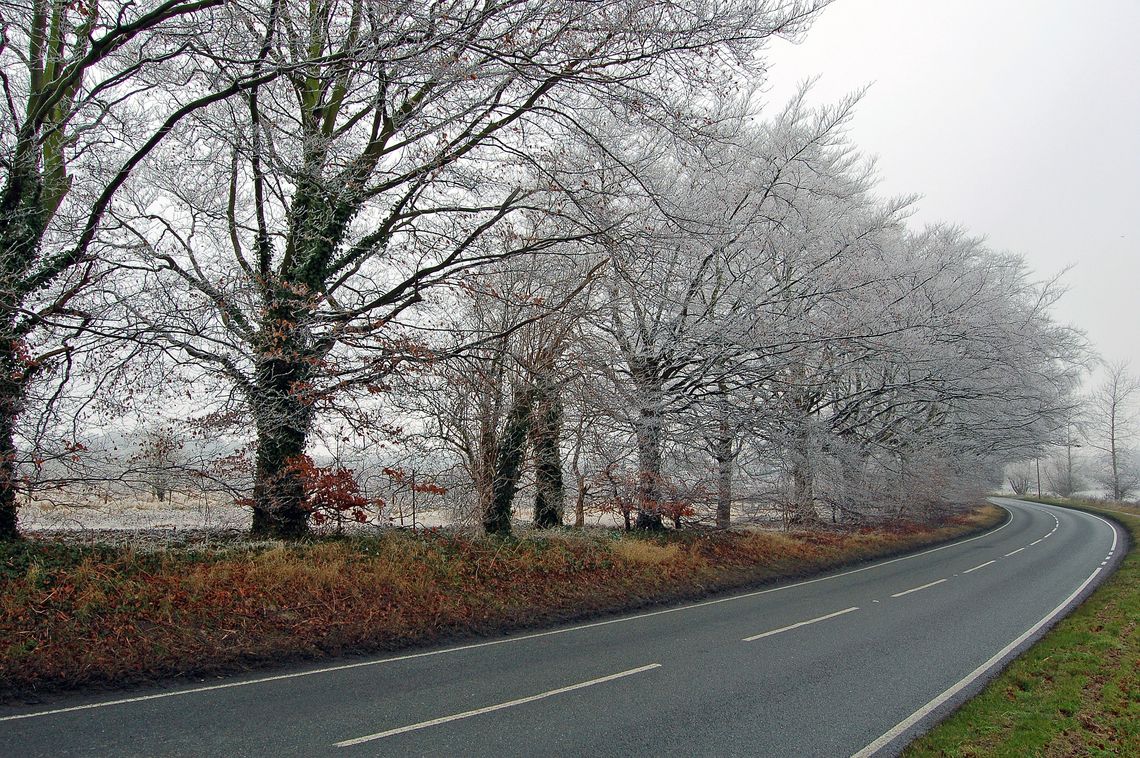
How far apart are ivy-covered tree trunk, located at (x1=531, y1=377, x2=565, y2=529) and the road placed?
5068mm

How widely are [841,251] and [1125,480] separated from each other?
7117cm

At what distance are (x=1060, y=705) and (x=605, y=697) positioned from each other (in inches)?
180

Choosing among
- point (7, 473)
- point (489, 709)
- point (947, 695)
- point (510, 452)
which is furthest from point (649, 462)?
point (7, 473)

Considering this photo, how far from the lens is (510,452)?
579 inches

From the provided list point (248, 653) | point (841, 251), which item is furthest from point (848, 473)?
point (248, 653)

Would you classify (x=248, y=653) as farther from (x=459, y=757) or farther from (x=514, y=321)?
(x=514, y=321)

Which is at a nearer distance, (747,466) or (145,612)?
(145,612)

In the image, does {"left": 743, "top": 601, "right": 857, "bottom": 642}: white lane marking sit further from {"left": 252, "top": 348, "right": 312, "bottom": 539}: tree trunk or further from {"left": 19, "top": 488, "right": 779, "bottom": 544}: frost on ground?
{"left": 252, "top": 348, "right": 312, "bottom": 539}: tree trunk

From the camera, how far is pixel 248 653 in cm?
735

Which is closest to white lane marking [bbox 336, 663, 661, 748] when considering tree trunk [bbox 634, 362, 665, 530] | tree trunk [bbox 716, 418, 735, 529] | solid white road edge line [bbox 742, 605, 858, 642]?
solid white road edge line [bbox 742, 605, 858, 642]

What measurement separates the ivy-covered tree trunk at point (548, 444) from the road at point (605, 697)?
5.07 meters

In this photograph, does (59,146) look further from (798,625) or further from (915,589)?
(915,589)

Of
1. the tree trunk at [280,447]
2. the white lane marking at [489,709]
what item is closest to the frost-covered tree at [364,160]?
the tree trunk at [280,447]

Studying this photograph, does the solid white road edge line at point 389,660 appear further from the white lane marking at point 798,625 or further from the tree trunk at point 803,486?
the tree trunk at point 803,486
